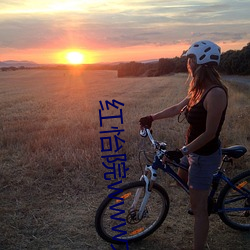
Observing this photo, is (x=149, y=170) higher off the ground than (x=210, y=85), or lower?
lower

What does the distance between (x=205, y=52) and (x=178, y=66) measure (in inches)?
2959

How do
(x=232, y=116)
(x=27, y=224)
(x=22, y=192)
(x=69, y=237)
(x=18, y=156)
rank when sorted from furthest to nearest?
(x=232, y=116)
(x=18, y=156)
(x=22, y=192)
(x=27, y=224)
(x=69, y=237)

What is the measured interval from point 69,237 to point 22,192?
5.19 ft

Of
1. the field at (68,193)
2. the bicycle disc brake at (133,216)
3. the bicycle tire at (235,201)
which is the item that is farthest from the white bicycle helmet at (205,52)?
the field at (68,193)

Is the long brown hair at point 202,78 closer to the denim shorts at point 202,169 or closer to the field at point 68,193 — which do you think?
the denim shorts at point 202,169

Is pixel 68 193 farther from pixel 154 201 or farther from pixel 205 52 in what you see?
pixel 205 52

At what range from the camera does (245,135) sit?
850 centimetres

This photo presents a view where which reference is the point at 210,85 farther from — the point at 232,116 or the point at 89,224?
the point at 232,116

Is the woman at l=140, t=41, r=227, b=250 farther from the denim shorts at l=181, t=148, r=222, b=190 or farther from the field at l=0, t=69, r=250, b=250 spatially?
the field at l=0, t=69, r=250, b=250

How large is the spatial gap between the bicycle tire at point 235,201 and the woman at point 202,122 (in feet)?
2.40

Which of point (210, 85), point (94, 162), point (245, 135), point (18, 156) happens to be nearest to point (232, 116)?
point (245, 135)

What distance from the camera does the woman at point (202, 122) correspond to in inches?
125

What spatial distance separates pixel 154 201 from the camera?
169 inches

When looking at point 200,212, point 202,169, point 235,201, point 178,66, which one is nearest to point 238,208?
point 235,201
